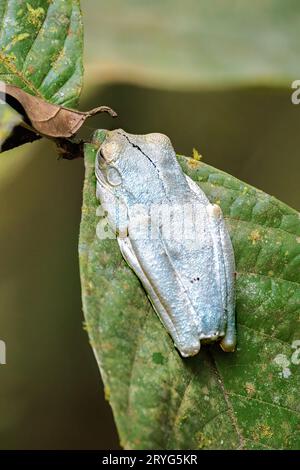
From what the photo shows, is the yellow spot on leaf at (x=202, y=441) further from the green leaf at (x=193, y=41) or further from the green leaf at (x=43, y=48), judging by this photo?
the green leaf at (x=193, y=41)

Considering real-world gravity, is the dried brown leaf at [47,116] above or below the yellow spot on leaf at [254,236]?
above

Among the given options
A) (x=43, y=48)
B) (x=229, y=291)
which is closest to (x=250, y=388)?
(x=229, y=291)

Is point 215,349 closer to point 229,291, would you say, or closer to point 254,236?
point 229,291

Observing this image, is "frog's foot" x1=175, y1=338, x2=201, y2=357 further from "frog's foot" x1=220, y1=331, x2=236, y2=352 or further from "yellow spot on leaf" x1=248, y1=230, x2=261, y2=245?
"yellow spot on leaf" x1=248, y1=230, x2=261, y2=245

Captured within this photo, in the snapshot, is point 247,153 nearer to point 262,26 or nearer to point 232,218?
point 262,26

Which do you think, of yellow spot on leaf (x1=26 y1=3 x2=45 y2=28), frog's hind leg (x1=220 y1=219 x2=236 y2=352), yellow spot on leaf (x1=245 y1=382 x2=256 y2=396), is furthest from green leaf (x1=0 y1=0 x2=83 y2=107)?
yellow spot on leaf (x1=245 y1=382 x2=256 y2=396)

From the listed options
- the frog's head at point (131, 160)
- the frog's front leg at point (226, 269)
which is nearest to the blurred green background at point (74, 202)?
the frog's head at point (131, 160)
